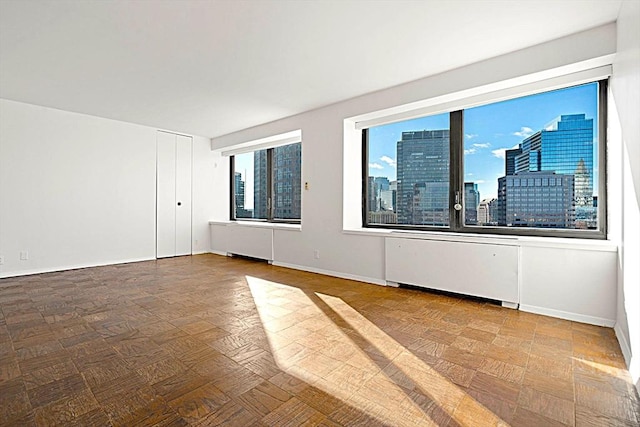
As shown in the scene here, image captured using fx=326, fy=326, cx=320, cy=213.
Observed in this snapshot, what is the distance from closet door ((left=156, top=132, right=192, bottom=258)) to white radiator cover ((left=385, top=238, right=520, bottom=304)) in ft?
15.2

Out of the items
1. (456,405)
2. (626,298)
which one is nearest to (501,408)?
(456,405)

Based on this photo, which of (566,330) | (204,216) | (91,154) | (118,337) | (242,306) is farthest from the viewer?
(204,216)

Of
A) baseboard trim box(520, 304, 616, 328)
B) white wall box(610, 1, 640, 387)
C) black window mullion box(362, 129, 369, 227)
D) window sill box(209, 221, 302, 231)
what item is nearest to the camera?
white wall box(610, 1, 640, 387)

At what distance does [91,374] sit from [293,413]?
4.45 ft

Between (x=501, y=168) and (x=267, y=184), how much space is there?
4465 millimetres

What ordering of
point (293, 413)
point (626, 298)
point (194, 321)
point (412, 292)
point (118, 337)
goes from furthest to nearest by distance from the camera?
point (412, 292) < point (194, 321) < point (118, 337) < point (626, 298) < point (293, 413)

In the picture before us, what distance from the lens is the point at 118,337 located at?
2645 mm

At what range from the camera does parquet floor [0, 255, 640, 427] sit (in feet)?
5.51

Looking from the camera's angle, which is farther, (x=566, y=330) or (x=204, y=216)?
(x=204, y=216)

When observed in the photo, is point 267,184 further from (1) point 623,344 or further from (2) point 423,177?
(1) point 623,344

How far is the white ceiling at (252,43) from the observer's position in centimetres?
258

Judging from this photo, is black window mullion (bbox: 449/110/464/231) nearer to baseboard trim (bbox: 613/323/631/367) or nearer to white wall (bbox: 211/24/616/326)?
white wall (bbox: 211/24/616/326)

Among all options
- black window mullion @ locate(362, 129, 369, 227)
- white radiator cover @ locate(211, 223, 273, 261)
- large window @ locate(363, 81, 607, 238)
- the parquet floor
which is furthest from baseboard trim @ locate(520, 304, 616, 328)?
white radiator cover @ locate(211, 223, 273, 261)

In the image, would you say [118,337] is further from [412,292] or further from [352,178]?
[352,178]
